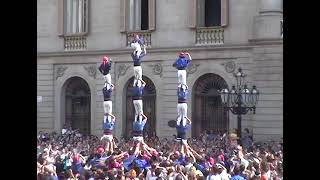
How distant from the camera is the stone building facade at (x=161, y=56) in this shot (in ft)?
85.2

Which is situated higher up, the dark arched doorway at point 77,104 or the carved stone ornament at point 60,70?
the carved stone ornament at point 60,70

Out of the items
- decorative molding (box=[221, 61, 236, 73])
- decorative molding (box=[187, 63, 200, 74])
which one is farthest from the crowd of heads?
decorative molding (box=[187, 63, 200, 74])

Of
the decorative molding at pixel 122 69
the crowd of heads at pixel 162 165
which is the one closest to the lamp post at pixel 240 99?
the crowd of heads at pixel 162 165

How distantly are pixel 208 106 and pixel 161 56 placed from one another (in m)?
3.23

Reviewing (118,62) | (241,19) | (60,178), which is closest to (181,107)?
(60,178)

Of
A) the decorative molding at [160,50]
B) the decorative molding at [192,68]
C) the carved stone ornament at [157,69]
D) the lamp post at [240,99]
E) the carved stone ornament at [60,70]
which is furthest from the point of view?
the carved stone ornament at [60,70]

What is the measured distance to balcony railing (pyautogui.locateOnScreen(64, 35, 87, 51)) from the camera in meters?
31.3

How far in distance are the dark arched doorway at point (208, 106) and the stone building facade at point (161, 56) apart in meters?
0.04

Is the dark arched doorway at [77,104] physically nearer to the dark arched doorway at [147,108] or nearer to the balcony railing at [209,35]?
the dark arched doorway at [147,108]

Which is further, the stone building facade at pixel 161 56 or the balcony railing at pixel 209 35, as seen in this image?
the balcony railing at pixel 209 35

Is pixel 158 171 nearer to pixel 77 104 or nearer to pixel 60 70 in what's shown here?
pixel 77 104
